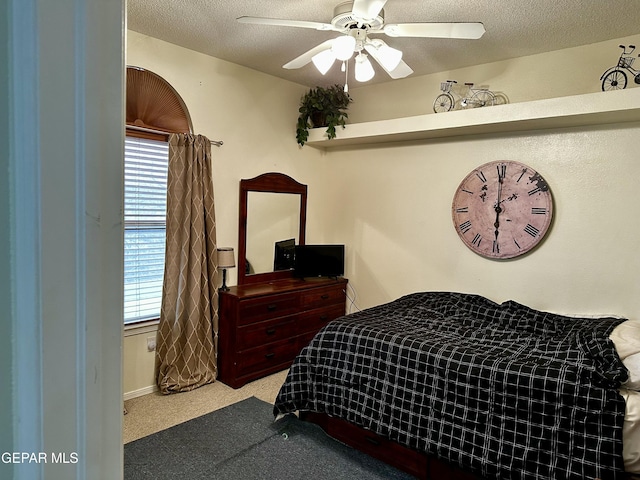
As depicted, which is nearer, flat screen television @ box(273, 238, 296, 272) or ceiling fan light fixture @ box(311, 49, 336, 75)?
ceiling fan light fixture @ box(311, 49, 336, 75)

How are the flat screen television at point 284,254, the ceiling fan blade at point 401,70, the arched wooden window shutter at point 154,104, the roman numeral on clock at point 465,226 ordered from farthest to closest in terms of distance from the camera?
the flat screen television at point 284,254, the roman numeral on clock at point 465,226, the arched wooden window shutter at point 154,104, the ceiling fan blade at point 401,70

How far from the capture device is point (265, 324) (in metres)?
3.53

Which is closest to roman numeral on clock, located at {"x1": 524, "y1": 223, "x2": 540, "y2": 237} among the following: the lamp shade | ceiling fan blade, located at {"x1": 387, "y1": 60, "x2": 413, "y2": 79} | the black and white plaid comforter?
the black and white plaid comforter

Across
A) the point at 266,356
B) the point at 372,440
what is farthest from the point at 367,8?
the point at 266,356

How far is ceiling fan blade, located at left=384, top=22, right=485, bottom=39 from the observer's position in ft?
6.65

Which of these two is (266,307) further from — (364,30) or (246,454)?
(364,30)

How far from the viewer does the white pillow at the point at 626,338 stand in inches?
84.9

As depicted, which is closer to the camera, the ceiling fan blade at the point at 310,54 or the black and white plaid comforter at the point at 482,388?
the black and white plaid comforter at the point at 482,388

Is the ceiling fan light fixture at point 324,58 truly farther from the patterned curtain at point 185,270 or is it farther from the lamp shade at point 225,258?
the lamp shade at point 225,258

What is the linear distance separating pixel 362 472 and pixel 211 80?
3.12m

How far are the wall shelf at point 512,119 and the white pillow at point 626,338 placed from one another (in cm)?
135

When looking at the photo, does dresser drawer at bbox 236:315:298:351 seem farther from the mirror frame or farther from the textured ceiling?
the textured ceiling

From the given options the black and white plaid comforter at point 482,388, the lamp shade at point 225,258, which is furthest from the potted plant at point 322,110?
the black and white plaid comforter at point 482,388

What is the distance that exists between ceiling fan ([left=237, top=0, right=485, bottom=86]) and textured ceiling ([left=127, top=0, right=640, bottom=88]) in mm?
309
